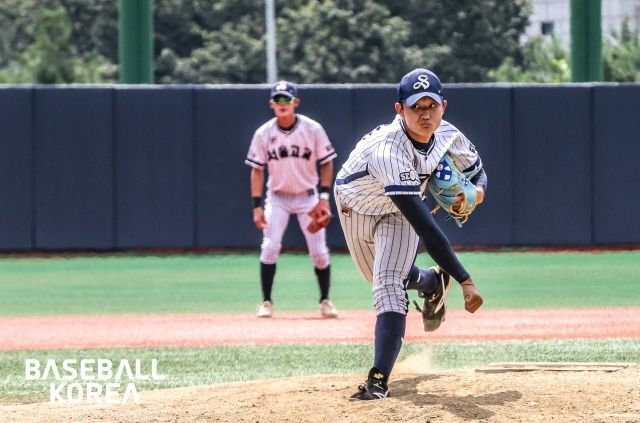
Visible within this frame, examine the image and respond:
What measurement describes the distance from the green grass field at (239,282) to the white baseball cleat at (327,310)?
28.1 inches

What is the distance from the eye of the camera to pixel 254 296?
38.9 ft

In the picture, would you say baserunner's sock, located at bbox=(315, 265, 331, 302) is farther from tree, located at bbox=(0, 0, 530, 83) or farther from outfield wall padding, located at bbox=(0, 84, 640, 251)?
tree, located at bbox=(0, 0, 530, 83)

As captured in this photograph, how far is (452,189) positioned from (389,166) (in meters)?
0.42

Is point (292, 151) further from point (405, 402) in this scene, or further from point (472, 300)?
point (472, 300)

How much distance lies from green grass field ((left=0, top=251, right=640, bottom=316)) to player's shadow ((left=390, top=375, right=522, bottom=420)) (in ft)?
16.0

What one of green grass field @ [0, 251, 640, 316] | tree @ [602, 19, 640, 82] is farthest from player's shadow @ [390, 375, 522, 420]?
tree @ [602, 19, 640, 82]

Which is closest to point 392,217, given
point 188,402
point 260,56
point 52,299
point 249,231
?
point 188,402

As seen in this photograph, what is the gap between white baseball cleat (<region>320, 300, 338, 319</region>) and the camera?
1018cm

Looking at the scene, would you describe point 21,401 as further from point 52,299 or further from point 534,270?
point 534,270

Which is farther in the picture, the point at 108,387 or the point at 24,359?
the point at 24,359

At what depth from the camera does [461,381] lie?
20.7ft

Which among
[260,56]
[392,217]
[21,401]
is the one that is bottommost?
[21,401]

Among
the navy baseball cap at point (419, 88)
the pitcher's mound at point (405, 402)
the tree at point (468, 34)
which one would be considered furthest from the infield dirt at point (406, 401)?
the tree at point (468, 34)

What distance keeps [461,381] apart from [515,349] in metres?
2.18
